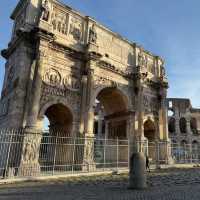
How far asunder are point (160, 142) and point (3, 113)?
11558 mm

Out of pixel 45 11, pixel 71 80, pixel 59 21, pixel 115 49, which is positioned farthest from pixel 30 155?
pixel 115 49

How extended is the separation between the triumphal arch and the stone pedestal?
5 cm

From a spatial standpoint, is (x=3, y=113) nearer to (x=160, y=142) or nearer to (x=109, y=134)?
(x=109, y=134)

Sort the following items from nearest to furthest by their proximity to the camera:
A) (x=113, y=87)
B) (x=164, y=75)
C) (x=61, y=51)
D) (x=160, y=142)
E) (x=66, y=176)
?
1. (x=66, y=176)
2. (x=61, y=51)
3. (x=113, y=87)
4. (x=160, y=142)
5. (x=164, y=75)

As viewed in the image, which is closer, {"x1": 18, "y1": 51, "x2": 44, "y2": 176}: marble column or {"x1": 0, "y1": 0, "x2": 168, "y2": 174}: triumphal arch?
{"x1": 18, "y1": 51, "x2": 44, "y2": 176}: marble column

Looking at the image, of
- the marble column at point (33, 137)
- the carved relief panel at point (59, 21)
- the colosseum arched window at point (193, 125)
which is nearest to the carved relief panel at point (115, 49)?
the carved relief panel at point (59, 21)

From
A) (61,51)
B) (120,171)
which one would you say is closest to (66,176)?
(120,171)

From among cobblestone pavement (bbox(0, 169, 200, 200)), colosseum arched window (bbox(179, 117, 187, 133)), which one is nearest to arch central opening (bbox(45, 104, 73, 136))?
cobblestone pavement (bbox(0, 169, 200, 200))

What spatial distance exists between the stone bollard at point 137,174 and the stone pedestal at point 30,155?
5272mm

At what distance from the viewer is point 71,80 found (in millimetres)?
13789

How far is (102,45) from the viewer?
1609 cm

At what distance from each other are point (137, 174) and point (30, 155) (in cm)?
575

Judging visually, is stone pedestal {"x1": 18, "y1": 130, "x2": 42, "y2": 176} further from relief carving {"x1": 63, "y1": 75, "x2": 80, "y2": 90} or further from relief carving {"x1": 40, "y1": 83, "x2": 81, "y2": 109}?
relief carving {"x1": 63, "y1": 75, "x2": 80, "y2": 90}

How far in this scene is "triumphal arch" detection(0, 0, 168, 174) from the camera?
11584mm
